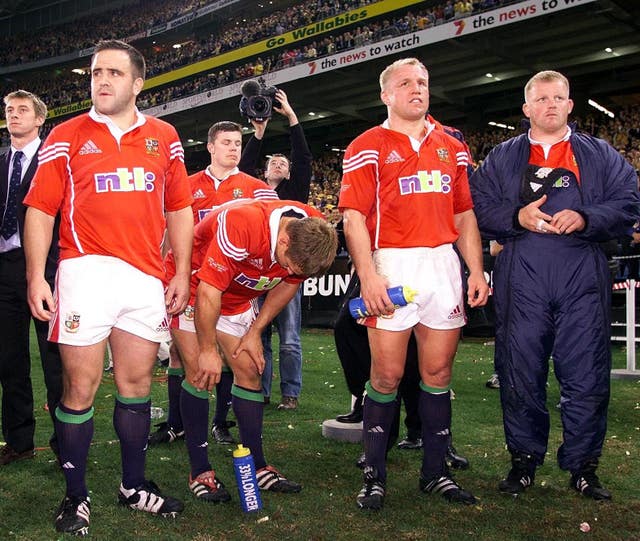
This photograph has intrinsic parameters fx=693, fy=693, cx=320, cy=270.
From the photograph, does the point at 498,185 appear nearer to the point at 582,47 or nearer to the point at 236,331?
the point at 236,331

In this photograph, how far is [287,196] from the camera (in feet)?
18.3

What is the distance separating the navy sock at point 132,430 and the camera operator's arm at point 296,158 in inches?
103

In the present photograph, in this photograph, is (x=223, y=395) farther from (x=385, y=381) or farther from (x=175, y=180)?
(x=175, y=180)

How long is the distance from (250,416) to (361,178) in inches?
50.9

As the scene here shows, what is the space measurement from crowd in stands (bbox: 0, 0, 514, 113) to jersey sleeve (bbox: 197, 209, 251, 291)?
17.3m

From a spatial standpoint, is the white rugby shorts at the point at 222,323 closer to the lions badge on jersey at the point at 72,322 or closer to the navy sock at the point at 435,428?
the lions badge on jersey at the point at 72,322

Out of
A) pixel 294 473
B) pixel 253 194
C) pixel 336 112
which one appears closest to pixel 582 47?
pixel 336 112

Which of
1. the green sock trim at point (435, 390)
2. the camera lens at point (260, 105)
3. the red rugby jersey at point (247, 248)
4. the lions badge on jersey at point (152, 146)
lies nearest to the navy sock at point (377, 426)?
the green sock trim at point (435, 390)

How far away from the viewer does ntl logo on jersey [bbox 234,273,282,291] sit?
3312 mm

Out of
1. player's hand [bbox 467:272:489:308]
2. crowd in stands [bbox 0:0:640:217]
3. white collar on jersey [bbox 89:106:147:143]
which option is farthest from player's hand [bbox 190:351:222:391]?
crowd in stands [bbox 0:0:640:217]

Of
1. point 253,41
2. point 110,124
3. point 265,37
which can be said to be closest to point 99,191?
point 110,124

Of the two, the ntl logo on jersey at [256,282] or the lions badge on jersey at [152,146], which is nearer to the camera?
the lions badge on jersey at [152,146]

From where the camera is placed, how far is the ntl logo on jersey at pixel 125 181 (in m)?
2.89

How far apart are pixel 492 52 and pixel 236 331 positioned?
723 inches
